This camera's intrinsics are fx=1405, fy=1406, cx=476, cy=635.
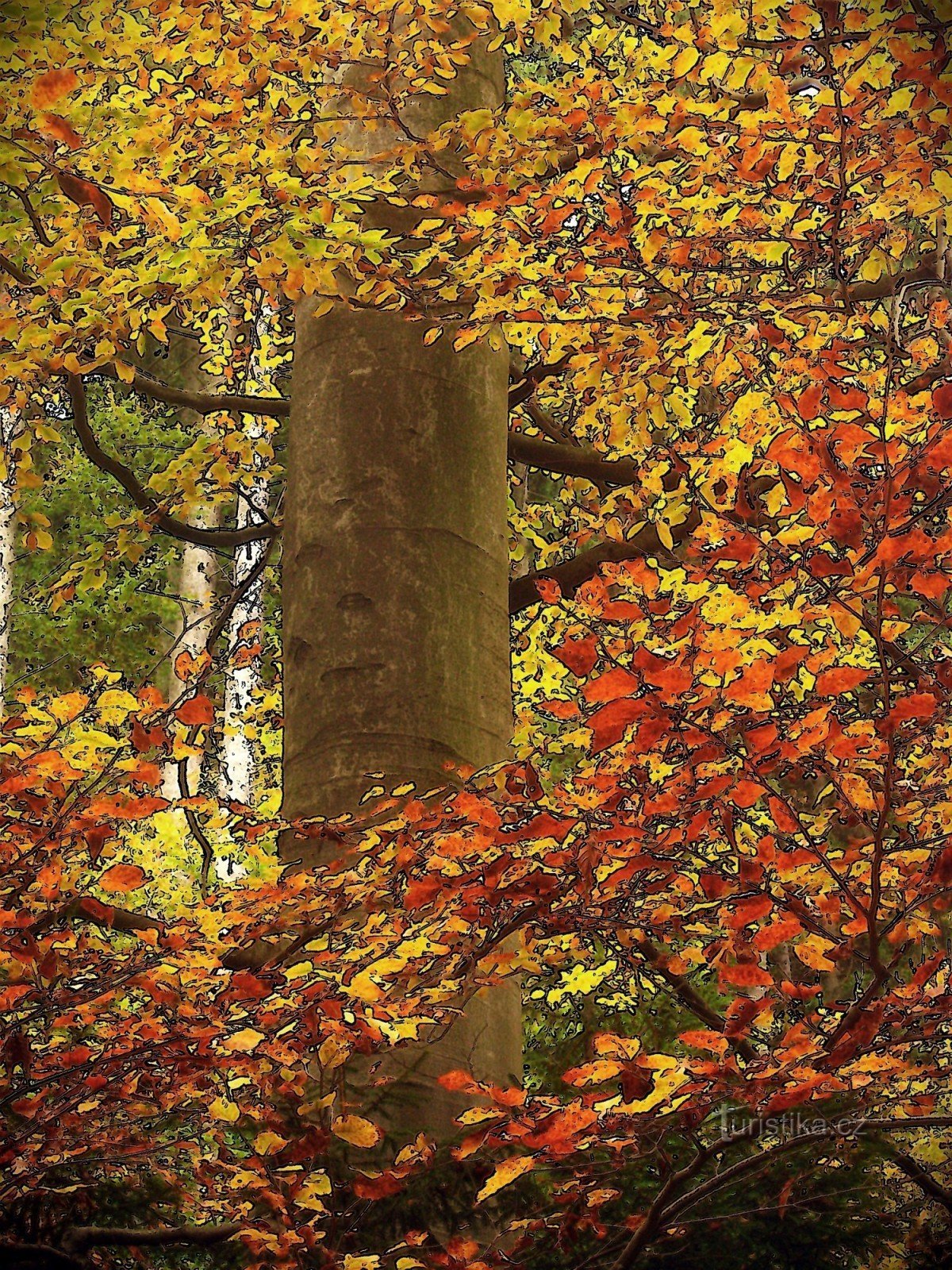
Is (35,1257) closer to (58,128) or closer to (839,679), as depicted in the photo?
(839,679)

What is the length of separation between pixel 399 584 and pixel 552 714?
56 centimetres

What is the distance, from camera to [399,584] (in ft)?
12.8

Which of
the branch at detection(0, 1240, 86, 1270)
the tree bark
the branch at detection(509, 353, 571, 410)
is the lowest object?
the branch at detection(0, 1240, 86, 1270)

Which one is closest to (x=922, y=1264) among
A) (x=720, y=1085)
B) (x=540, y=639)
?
(x=720, y=1085)

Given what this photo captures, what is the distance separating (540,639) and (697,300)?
119 inches

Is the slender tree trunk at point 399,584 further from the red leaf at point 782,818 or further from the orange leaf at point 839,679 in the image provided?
the orange leaf at point 839,679

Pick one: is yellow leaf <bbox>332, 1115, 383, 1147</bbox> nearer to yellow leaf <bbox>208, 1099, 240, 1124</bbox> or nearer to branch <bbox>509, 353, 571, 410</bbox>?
yellow leaf <bbox>208, 1099, 240, 1124</bbox>


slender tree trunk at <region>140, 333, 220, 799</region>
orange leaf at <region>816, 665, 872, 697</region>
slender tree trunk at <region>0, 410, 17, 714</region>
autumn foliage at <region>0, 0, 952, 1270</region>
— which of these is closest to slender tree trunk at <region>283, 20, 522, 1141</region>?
autumn foliage at <region>0, 0, 952, 1270</region>

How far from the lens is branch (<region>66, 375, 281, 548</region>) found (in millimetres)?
4762

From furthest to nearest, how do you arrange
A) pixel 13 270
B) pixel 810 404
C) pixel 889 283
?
pixel 889 283, pixel 13 270, pixel 810 404

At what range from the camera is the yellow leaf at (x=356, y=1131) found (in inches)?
116

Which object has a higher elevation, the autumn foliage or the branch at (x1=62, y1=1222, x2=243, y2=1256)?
the autumn foliage

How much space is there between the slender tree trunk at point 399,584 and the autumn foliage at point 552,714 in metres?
0.15

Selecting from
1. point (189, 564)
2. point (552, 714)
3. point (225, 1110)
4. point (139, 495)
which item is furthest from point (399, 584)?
point (189, 564)
